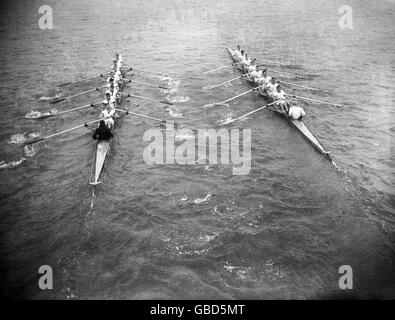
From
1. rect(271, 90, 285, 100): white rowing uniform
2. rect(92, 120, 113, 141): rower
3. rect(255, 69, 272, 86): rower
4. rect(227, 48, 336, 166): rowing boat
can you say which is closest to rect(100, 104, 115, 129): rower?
rect(92, 120, 113, 141): rower

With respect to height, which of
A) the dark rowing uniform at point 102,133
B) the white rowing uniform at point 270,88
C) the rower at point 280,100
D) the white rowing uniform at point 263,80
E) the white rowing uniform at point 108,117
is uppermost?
the white rowing uniform at point 263,80

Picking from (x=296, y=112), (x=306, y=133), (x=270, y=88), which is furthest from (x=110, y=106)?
(x=306, y=133)

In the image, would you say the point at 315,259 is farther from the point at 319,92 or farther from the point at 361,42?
the point at 361,42

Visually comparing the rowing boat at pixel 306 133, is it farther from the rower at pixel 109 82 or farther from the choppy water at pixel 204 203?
the rower at pixel 109 82

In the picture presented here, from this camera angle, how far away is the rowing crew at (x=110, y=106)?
17.3 meters

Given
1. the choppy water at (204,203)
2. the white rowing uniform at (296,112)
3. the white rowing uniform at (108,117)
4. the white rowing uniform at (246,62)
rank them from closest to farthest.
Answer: the choppy water at (204,203) < the white rowing uniform at (108,117) < the white rowing uniform at (296,112) < the white rowing uniform at (246,62)

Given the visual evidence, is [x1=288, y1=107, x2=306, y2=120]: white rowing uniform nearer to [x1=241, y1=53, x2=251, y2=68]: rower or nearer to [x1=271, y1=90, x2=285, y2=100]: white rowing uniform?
[x1=271, y1=90, x2=285, y2=100]: white rowing uniform

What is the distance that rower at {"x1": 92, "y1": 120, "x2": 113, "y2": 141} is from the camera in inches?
679

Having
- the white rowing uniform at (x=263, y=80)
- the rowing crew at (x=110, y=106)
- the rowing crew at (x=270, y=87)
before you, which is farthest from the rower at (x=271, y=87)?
the rowing crew at (x=110, y=106)

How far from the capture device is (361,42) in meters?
38.5

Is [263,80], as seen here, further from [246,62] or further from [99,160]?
[99,160]

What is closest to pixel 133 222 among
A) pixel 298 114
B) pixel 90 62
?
pixel 298 114

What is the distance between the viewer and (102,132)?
17.3 meters

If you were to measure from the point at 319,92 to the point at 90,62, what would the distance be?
24256 mm
